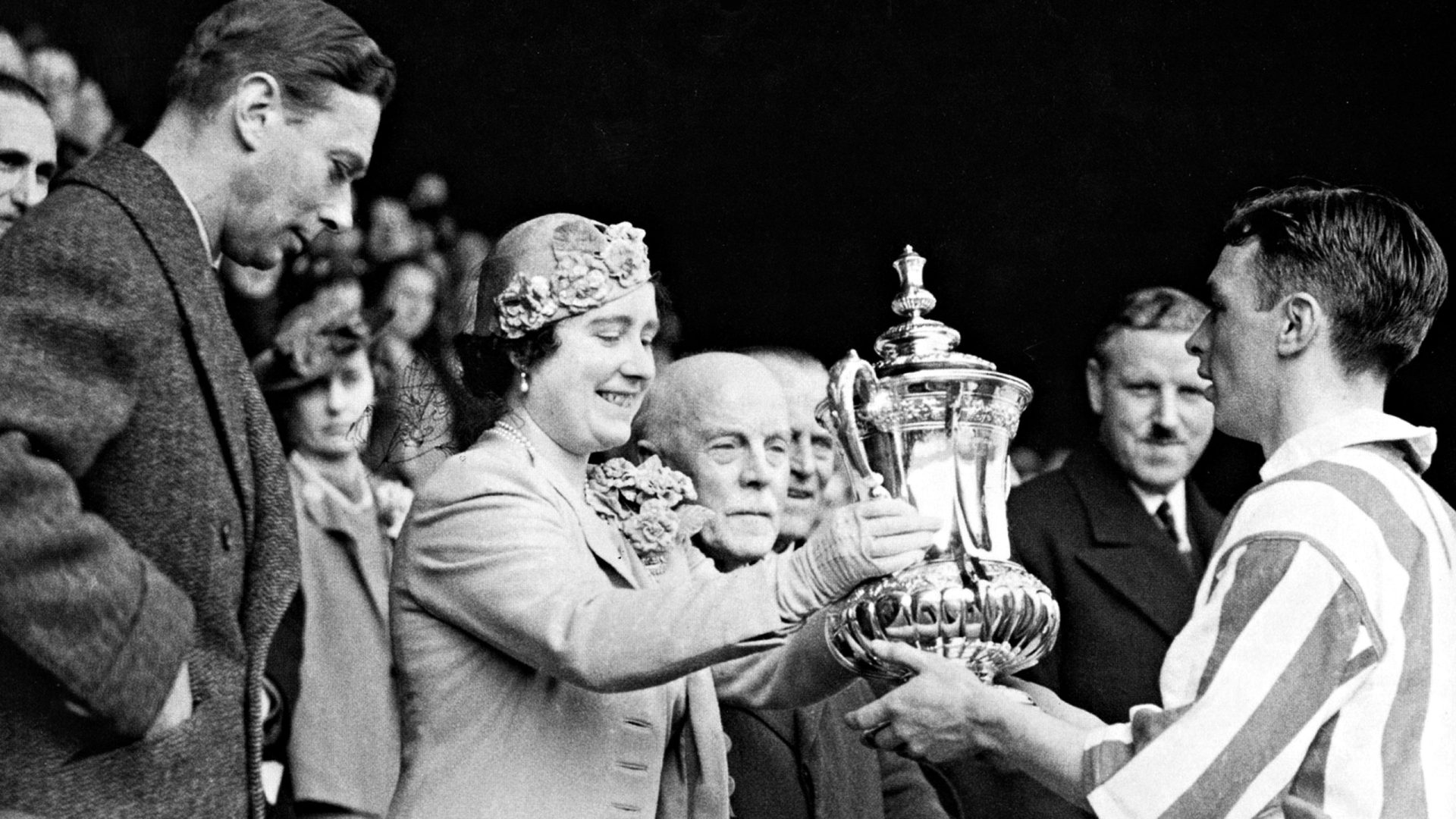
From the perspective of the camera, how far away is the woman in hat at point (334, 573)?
13.0 feet

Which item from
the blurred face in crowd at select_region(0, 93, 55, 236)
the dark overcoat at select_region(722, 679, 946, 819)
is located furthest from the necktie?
the blurred face in crowd at select_region(0, 93, 55, 236)

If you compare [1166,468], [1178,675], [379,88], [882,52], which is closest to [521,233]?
[379,88]

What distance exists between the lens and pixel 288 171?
2.41 metres

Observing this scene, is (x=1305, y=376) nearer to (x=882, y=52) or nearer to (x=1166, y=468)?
(x=1166, y=468)

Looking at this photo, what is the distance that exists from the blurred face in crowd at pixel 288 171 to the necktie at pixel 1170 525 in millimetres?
2574

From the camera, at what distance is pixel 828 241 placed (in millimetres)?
5332

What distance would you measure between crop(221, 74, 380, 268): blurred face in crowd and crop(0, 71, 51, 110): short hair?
1522 mm

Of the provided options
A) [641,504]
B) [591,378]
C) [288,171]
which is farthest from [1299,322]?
[288,171]

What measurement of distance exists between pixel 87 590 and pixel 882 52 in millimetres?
3821

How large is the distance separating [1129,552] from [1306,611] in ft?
5.99

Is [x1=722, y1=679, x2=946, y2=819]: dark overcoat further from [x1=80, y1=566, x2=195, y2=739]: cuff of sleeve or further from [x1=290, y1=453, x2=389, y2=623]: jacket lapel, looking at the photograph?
[x1=80, y1=566, x2=195, y2=739]: cuff of sleeve

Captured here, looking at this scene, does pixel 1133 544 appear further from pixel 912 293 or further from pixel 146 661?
pixel 146 661

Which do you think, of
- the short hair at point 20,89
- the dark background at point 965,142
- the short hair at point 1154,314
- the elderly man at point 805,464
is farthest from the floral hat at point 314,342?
the short hair at point 1154,314

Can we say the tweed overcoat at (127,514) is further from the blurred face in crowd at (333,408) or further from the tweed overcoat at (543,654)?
the blurred face in crowd at (333,408)
